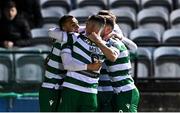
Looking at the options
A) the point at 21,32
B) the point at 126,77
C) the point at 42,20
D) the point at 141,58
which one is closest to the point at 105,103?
the point at 126,77

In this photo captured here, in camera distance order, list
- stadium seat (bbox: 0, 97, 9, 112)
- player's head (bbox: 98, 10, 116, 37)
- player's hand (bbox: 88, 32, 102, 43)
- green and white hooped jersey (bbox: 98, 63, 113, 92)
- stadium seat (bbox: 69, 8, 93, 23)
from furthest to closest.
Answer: stadium seat (bbox: 69, 8, 93, 23), stadium seat (bbox: 0, 97, 9, 112), green and white hooped jersey (bbox: 98, 63, 113, 92), player's head (bbox: 98, 10, 116, 37), player's hand (bbox: 88, 32, 102, 43)

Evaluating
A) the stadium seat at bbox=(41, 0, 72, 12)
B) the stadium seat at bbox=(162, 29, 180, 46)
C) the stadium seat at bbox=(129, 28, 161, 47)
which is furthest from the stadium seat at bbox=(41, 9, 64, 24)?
the stadium seat at bbox=(162, 29, 180, 46)

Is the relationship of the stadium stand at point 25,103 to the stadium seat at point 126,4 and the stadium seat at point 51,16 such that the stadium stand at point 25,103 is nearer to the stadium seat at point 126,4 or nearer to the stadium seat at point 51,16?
the stadium seat at point 51,16

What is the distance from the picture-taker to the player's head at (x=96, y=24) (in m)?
6.58

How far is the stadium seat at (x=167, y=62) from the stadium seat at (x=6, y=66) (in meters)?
2.11

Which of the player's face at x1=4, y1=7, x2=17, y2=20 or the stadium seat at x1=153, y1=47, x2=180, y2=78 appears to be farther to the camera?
the player's face at x1=4, y1=7, x2=17, y2=20

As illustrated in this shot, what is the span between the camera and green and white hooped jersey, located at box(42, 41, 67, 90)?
688 centimetres

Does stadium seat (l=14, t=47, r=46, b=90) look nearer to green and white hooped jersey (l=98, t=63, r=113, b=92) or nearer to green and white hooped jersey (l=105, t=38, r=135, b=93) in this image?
green and white hooped jersey (l=98, t=63, r=113, b=92)

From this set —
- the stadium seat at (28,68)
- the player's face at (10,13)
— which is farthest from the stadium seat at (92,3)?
the stadium seat at (28,68)

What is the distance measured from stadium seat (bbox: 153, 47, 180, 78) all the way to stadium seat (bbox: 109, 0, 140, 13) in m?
2.56

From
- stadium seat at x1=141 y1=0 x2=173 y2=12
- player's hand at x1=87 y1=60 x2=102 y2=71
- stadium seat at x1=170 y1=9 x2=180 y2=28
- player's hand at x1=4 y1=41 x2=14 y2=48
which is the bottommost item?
player's hand at x1=87 y1=60 x2=102 y2=71

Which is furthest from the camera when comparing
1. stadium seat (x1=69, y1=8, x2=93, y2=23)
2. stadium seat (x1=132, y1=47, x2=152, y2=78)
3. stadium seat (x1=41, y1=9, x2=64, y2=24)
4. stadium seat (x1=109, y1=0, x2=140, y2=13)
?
stadium seat (x1=109, y1=0, x2=140, y2=13)

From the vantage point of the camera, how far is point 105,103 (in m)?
7.02

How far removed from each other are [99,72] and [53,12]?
17.7ft
